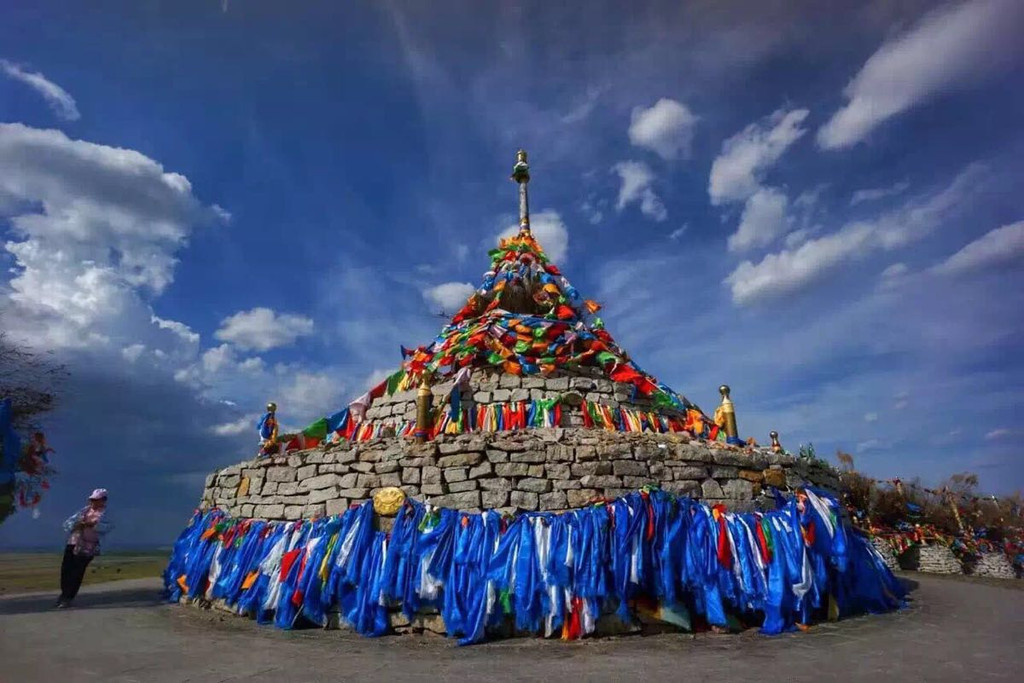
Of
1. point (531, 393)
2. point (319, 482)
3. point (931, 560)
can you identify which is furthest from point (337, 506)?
point (931, 560)

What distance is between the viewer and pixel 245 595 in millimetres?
8109

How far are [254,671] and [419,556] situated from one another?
2170mm

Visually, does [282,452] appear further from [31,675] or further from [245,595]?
[31,675]

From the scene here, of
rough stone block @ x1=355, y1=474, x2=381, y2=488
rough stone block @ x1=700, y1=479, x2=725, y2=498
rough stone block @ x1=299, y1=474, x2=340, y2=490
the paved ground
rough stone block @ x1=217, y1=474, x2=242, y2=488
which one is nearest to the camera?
the paved ground

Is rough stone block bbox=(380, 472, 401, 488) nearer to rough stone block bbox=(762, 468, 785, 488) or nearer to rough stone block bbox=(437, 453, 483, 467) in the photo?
rough stone block bbox=(437, 453, 483, 467)

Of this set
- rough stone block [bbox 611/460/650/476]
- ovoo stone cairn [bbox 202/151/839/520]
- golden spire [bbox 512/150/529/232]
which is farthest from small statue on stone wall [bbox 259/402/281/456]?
golden spire [bbox 512/150/529/232]

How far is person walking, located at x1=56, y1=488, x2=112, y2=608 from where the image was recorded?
961cm

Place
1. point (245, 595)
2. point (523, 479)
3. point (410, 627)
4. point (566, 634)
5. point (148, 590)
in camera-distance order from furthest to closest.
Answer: point (148, 590) → point (245, 595) → point (523, 479) → point (410, 627) → point (566, 634)

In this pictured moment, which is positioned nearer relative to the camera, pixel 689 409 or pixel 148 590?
pixel 148 590

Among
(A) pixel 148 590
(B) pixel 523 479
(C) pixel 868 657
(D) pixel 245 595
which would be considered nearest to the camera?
(C) pixel 868 657

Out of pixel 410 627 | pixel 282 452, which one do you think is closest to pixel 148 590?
pixel 282 452

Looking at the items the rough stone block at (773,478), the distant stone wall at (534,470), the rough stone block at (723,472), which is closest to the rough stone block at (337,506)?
the distant stone wall at (534,470)

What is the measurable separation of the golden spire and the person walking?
13187 mm

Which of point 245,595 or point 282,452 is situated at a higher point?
point 282,452
